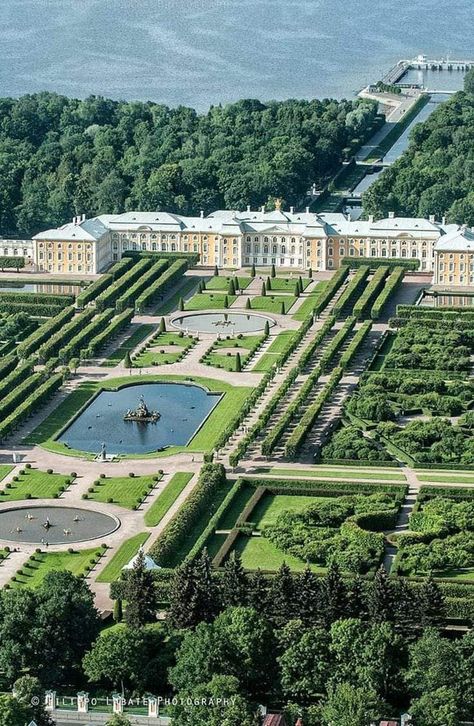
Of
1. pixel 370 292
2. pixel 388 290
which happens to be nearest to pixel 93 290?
pixel 370 292

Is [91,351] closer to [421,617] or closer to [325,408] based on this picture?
[325,408]

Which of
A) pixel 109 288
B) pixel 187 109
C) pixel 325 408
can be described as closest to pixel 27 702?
pixel 325 408

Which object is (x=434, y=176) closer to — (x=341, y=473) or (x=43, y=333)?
(x=43, y=333)

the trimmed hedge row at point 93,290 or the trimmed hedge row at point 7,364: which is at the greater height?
the trimmed hedge row at point 93,290

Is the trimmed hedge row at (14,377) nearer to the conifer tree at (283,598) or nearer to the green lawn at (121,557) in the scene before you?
the green lawn at (121,557)

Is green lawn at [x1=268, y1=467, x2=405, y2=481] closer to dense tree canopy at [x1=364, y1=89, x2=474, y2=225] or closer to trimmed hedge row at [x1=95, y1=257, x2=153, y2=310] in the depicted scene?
trimmed hedge row at [x1=95, y1=257, x2=153, y2=310]

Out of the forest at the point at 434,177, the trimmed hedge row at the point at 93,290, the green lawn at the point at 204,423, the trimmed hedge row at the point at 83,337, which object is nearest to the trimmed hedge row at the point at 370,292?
the forest at the point at 434,177

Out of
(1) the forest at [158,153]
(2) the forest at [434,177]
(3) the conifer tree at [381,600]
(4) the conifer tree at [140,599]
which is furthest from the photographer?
(1) the forest at [158,153]
